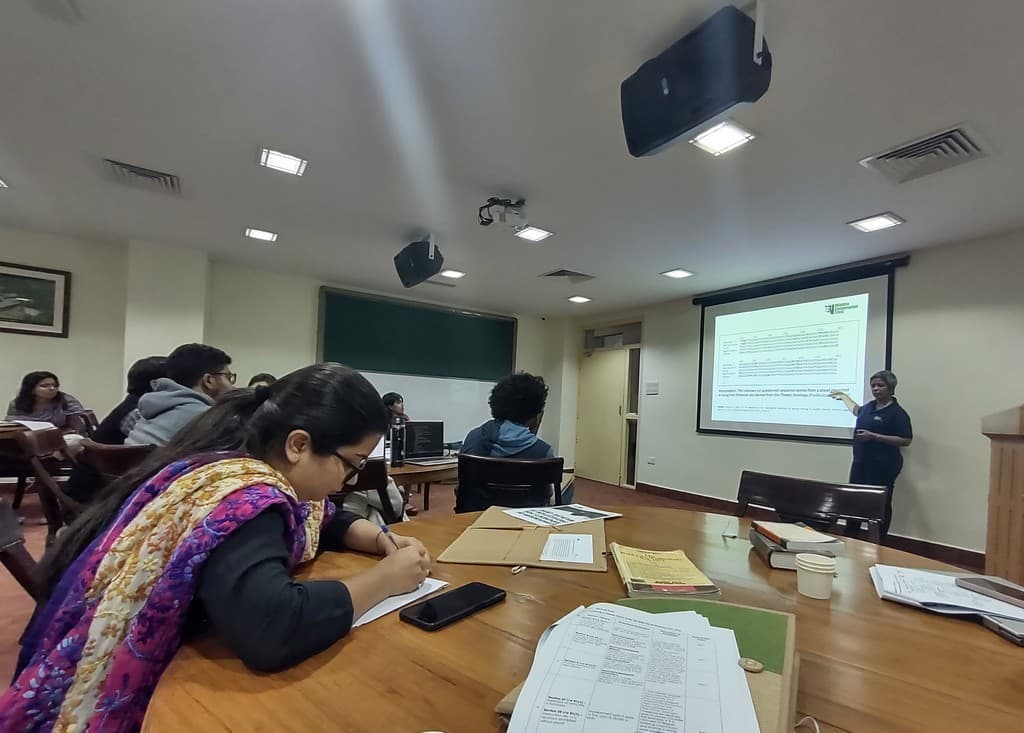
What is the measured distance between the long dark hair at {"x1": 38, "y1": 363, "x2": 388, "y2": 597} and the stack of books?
2.89ft

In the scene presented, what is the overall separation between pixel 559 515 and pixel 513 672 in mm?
850

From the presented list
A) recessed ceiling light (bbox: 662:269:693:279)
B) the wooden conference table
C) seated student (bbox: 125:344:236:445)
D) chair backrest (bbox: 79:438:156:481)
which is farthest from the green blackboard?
the wooden conference table

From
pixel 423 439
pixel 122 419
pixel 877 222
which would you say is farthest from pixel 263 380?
pixel 877 222

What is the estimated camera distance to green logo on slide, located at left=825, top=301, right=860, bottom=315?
4.29m

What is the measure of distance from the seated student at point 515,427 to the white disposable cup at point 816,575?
1.29m

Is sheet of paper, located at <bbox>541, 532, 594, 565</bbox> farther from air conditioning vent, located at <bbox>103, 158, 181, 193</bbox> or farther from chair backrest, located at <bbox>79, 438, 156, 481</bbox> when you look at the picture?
air conditioning vent, located at <bbox>103, 158, 181, 193</bbox>

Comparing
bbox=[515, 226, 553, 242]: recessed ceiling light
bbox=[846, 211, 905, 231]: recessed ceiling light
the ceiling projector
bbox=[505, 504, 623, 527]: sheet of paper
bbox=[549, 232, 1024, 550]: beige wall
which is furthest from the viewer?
the ceiling projector

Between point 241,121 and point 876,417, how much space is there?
15.2 ft

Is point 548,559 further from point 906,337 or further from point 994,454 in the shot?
point 906,337

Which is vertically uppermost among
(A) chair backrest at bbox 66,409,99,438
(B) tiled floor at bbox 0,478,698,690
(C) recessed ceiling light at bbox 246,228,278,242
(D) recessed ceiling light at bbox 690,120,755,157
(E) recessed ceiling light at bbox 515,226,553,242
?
(D) recessed ceiling light at bbox 690,120,755,157

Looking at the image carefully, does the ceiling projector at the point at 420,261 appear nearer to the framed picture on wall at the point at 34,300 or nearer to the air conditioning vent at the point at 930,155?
the air conditioning vent at the point at 930,155

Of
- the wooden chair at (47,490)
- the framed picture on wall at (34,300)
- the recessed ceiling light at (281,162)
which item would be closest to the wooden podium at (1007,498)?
the wooden chair at (47,490)

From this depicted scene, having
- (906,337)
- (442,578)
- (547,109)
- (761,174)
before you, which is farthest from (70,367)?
(906,337)

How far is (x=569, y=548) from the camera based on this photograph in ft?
3.64
